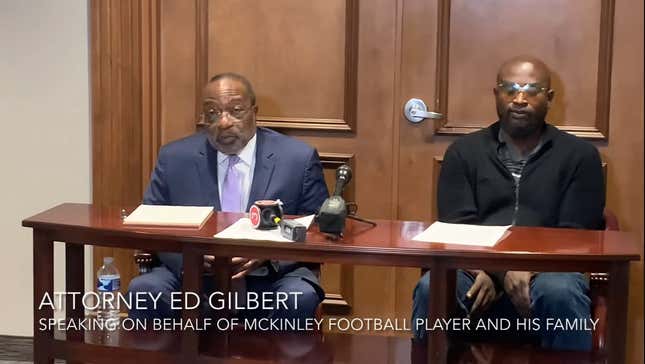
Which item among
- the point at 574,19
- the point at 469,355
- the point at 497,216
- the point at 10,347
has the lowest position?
the point at 10,347

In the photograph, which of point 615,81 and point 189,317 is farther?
point 615,81

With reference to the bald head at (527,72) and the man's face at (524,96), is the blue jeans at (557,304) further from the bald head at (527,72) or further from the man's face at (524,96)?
the bald head at (527,72)

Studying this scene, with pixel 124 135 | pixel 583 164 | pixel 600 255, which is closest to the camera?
pixel 600 255

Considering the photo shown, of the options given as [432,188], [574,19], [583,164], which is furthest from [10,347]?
[574,19]

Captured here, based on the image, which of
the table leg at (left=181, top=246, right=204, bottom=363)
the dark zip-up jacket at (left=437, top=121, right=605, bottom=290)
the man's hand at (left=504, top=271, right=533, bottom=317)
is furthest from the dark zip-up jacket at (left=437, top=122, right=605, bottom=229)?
the table leg at (left=181, top=246, right=204, bottom=363)

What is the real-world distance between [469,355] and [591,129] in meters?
1.13

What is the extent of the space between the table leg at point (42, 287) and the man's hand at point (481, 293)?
3.88 ft

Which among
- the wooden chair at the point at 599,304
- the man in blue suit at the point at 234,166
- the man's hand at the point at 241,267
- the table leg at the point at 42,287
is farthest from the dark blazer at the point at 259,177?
the wooden chair at the point at 599,304

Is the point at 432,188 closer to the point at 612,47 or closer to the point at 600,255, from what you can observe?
the point at 612,47

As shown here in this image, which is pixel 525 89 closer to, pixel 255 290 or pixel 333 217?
pixel 333 217

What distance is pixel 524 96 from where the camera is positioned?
256 cm

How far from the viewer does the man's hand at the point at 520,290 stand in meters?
2.31

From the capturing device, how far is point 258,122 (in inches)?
124

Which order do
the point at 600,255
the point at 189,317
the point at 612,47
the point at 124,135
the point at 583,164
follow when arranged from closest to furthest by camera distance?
the point at 600,255, the point at 189,317, the point at 583,164, the point at 612,47, the point at 124,135
